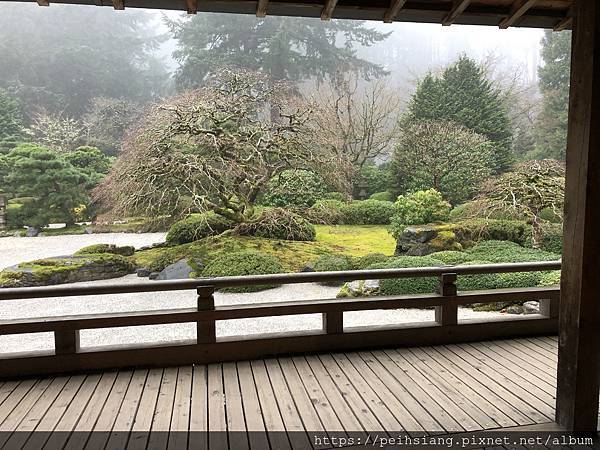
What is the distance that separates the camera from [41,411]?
206 centimetres

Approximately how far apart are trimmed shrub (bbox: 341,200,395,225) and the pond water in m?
3.54

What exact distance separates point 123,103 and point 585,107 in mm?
9042

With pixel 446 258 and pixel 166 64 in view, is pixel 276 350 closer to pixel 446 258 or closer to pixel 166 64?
pixel 446 258

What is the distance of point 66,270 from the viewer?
21.7 feet

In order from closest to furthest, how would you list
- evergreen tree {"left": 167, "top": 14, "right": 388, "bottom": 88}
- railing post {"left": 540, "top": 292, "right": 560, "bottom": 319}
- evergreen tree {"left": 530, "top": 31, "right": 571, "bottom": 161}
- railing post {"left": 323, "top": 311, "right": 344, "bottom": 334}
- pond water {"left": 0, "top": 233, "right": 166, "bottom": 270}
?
1. railing post {"left": 323, "top": 311, "right": 344, "bottom": 334}
2. railing post {"left": 540, "top": 292, "right": 560, "bottom": 319}
3. pond water {"left": 0, "top": 233, "right": 166, "bottom": 270}
4. evergreen tree {"left": 530, "top": 31, "right": 571, "bottom": 161}
5. evergreen tree {"left": 167, "top": 14, "right": 388, "bottom": 88}

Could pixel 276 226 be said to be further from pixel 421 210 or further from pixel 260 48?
pixel 260 48

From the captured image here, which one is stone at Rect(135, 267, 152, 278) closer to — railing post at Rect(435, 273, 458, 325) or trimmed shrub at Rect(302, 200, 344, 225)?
trimmed shrub at Rect(302, 200, 344, 225)

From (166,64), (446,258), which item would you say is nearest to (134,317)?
(446,258)

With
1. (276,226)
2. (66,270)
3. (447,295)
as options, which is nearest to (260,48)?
(276,226)

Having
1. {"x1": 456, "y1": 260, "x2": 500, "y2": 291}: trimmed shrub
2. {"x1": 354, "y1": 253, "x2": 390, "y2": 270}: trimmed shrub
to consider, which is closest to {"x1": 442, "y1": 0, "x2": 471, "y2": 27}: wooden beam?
{"x1": 456, "y1": 260, "x2": 500, "y2": 291}: trimmed shrub

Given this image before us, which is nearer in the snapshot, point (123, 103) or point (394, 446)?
point (394, 446)

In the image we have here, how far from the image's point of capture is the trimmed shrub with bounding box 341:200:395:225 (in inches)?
315

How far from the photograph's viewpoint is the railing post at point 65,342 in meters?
2.48

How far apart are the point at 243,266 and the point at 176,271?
1.26 meters
